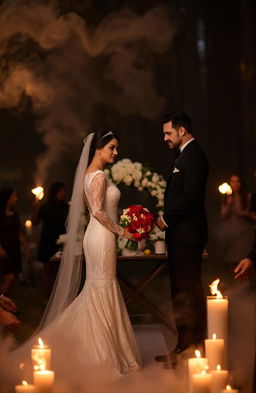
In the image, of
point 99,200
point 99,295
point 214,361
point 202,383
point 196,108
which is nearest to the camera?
point 202,383

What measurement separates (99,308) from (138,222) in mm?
907

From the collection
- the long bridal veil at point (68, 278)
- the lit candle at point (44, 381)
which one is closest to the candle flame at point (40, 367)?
the lit candle at point (44, 381)

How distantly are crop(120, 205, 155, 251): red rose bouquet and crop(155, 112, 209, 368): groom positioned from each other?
35 cm

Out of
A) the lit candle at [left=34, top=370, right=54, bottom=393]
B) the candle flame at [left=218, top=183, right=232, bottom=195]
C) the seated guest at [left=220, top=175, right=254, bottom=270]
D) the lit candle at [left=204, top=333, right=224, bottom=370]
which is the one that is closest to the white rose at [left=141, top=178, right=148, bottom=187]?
the candle flame at [left=218, top=183, right=232, bottom=195]

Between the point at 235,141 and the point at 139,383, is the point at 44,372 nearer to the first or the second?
the point at 139,383

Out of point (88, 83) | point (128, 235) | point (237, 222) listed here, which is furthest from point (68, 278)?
point (88, 83)

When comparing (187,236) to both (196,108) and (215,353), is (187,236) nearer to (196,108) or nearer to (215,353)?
(215,353)

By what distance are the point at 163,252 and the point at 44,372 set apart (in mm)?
6234

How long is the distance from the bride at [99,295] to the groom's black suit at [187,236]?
0.44 meters

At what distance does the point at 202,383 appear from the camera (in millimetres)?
4293

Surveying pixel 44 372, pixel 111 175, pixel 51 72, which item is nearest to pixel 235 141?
pixel 51 72

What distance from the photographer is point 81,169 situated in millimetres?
8445

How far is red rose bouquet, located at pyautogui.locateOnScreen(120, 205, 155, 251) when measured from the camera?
8.67 metres

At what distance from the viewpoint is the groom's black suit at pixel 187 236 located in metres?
8.21
